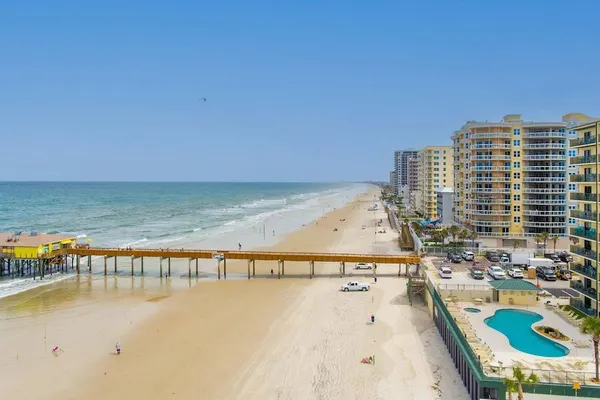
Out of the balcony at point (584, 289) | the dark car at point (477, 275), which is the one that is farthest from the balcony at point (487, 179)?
the balcony at point (584, 289)

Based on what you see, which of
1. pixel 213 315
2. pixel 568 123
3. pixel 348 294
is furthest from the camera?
pixel 568 123

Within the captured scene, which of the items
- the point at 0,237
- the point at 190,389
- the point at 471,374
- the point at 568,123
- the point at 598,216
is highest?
the point at 568,123

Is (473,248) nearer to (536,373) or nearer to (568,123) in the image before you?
(568,123)

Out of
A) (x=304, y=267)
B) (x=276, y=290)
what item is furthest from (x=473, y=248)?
(x=276, y=290)

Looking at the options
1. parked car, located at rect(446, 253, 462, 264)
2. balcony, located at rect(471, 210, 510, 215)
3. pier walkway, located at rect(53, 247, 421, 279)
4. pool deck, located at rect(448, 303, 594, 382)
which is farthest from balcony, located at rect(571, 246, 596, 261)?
balcony, located at rect(471, 210, 510, 215)

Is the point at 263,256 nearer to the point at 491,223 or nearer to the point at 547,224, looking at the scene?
the point at 491,223

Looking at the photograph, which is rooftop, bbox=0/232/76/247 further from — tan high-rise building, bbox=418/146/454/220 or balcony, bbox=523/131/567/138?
tan high-rise building, bbox=418/146/454/220

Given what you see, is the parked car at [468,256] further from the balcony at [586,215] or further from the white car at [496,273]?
the balcony at [586,215]
